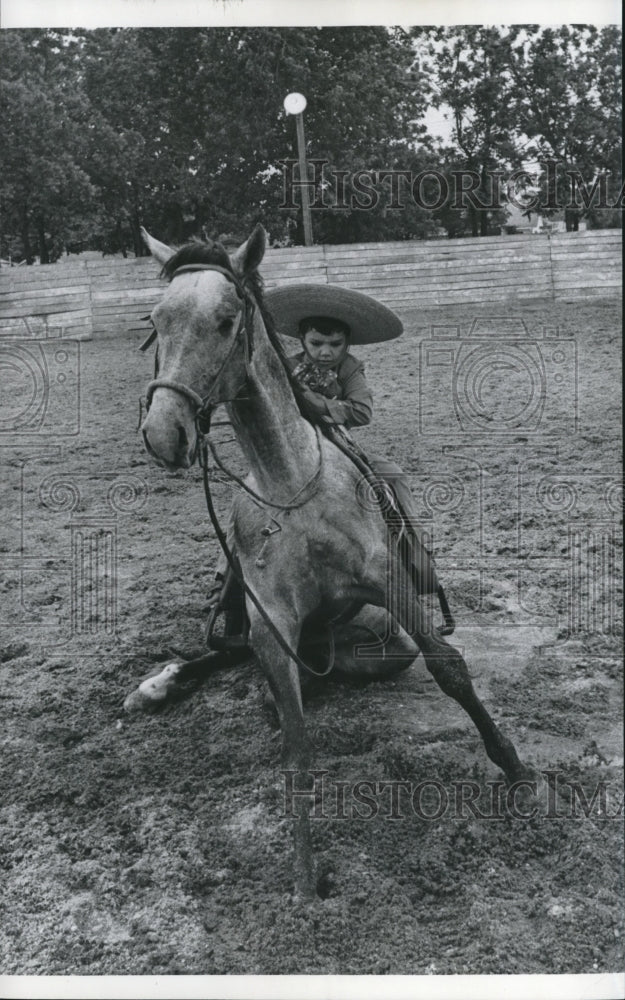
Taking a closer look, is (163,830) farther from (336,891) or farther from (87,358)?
(87,358)

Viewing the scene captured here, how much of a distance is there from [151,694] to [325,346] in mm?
1976

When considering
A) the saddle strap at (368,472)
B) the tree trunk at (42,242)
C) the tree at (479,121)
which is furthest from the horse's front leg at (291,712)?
the tree at (479,121)

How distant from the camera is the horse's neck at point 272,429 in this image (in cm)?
298

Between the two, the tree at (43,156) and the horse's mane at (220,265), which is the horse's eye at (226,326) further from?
the tree at (43,156)

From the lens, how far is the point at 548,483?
4953mm

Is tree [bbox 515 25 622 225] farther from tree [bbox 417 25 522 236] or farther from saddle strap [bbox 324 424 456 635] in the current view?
saddle strap [bbox 324 424 456 635]

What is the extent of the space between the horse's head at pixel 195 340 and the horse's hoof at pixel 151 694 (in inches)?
74.3

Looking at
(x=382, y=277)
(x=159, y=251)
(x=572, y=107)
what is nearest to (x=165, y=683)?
(x=159, y=251)

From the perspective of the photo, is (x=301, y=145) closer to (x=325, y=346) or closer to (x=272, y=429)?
(x=325, y=346)

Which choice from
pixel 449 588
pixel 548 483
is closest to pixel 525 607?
pixel 449 588

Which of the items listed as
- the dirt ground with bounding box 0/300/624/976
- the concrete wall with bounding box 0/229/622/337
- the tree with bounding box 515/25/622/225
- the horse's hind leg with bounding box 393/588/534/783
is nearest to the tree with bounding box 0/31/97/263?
the concrete wall with bounding box 0/229/622/337

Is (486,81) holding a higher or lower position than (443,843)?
higher

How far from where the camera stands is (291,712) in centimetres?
316

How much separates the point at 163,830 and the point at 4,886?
0.65 metres
